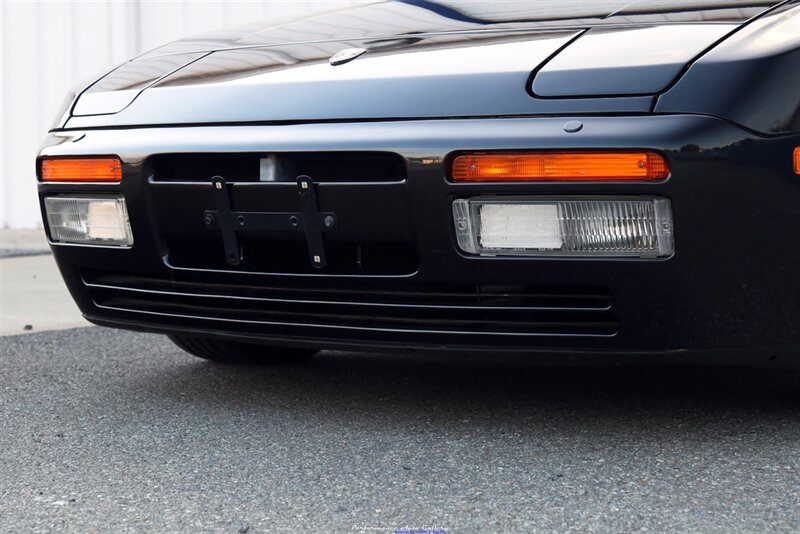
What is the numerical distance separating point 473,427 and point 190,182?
0.83 meters

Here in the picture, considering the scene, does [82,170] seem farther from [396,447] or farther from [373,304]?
[396,447]

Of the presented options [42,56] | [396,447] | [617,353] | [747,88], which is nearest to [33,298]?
[42,56]

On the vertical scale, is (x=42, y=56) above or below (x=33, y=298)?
above

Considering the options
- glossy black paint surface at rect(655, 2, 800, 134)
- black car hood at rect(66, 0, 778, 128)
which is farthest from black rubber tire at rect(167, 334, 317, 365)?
glossy black paint surface at rect(655, 2, 800, 134)

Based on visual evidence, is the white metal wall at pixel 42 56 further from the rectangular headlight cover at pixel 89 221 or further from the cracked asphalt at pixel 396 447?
the rectangular headlight cover at pixel 89 221

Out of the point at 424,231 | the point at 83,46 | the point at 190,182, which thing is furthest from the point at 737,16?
the point at 83,46

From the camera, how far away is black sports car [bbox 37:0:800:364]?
2211 mm

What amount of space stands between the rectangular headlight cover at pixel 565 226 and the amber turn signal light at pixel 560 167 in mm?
44

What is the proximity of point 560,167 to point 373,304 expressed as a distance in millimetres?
532

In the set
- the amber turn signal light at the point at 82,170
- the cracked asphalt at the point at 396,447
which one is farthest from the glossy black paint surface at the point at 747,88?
the amber turn signal light at the point at 82,170

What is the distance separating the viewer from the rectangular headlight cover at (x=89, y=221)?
2.70m

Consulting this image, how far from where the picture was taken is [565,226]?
228 cm

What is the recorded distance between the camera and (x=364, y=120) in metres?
2.42

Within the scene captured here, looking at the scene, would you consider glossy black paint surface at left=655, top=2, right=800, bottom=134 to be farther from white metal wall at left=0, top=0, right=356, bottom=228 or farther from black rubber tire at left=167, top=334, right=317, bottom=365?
white metal wall at left=0, top=0, right=356, bottom=228
